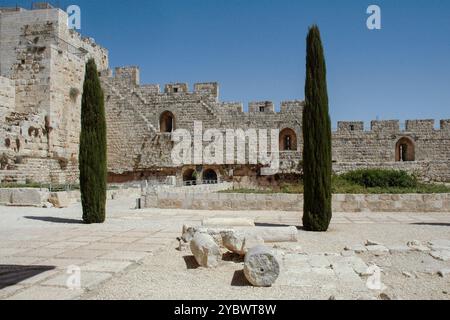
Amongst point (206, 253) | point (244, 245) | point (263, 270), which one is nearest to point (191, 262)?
point (206, 253)

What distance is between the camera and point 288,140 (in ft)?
84.4

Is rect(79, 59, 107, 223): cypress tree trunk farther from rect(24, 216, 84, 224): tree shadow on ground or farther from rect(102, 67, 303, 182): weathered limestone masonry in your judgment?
rect(102, 67, 303, 182): weathered limestone masonry

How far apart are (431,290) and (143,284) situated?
11.2 feet

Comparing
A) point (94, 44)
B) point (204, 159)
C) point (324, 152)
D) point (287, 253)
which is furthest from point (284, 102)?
point (287, 253)

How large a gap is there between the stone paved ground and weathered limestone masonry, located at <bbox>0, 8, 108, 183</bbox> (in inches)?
504


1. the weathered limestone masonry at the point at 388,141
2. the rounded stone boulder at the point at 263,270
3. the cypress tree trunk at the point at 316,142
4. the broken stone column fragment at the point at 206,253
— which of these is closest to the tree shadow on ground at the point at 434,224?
the cypress tree trunk at the point at 316,142

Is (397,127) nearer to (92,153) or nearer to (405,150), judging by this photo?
(405,150)

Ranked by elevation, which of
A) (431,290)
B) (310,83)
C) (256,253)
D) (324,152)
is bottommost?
(431,290)

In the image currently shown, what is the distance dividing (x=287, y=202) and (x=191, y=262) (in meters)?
7.64

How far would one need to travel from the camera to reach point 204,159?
940 inches

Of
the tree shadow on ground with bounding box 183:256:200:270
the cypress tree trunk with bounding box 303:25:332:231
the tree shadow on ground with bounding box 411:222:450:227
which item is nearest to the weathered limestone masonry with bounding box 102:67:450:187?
the tree shadow on ground with bounding box 411:222:450:227

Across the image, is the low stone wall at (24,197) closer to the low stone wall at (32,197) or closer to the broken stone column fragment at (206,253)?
the low stone wall at (32,197)
